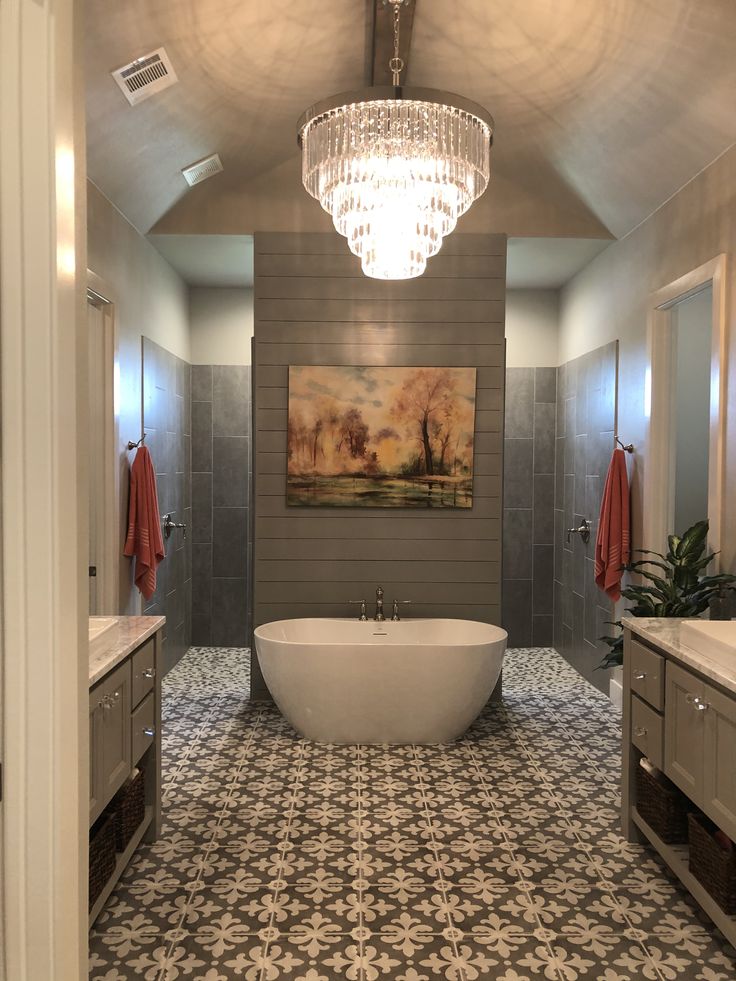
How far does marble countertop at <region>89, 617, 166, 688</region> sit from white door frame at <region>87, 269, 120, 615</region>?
1.20m

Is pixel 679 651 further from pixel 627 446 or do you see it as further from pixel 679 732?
pixel 627 446

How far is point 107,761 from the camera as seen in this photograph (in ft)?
7.96

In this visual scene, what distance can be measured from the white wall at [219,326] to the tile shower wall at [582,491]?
2.40 metres

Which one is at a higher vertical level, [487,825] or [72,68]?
[72,68]

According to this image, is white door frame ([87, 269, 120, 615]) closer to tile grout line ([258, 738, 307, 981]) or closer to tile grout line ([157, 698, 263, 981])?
tile grout line ([157, 698, 263, 981])

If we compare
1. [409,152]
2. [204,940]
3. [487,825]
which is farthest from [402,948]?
[409,152]

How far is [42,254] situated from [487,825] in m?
2.71

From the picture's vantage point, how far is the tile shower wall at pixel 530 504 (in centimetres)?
626

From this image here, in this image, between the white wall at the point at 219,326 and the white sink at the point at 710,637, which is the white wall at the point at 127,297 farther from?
the white sink at the point at 710,637

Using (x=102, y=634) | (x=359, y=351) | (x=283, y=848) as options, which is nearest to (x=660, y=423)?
(x=359, y=351)

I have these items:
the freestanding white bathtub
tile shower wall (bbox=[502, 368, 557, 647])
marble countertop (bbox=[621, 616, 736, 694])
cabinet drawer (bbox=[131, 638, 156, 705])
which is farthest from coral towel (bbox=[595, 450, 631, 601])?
cabinet drawer (bbox=[131, 638, 156, 705])

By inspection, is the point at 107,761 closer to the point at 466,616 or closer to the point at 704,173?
the point at 466,616

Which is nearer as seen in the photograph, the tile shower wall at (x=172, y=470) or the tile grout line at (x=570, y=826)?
the tile grout line at (x=570, y=826)

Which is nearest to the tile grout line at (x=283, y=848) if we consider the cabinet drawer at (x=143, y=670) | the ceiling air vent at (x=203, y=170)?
the cabinet drawer at (x=143, y=670)
